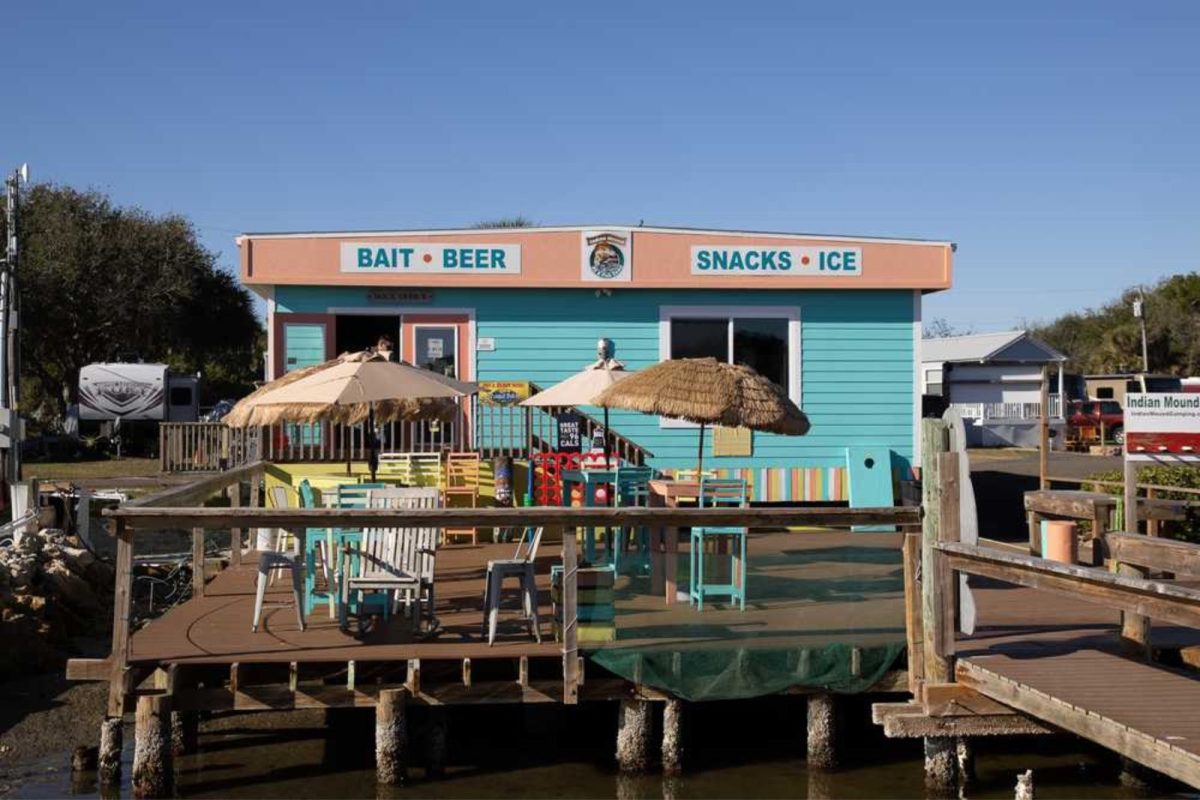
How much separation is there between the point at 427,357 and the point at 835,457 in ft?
17.1

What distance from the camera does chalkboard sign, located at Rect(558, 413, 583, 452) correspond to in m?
14.5

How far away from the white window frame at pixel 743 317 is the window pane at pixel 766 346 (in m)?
0.07

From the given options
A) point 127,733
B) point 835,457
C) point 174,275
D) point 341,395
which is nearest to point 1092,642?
point 341,395

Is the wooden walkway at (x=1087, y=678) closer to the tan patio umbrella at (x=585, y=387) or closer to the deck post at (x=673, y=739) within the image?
the deck post at (x=673, y=739)

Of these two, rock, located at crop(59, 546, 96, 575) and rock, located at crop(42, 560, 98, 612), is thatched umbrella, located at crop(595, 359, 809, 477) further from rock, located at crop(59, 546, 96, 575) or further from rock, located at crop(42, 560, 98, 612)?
rock, located at crop(59, 546, 96, 575)

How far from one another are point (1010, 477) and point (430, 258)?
14.4 meters

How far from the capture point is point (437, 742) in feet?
25.3

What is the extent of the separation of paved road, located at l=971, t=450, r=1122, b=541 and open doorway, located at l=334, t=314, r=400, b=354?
803 cm

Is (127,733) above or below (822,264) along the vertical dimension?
below

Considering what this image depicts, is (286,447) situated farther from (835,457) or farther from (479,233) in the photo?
(835,457)

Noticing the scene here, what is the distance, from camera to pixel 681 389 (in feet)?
31.0

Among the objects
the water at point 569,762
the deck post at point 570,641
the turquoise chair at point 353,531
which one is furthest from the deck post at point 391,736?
the turquoise chair at point 353,531

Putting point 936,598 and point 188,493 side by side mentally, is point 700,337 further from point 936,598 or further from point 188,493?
point 936,598

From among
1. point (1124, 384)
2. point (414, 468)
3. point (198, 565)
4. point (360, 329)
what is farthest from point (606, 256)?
point (1124, 384)
